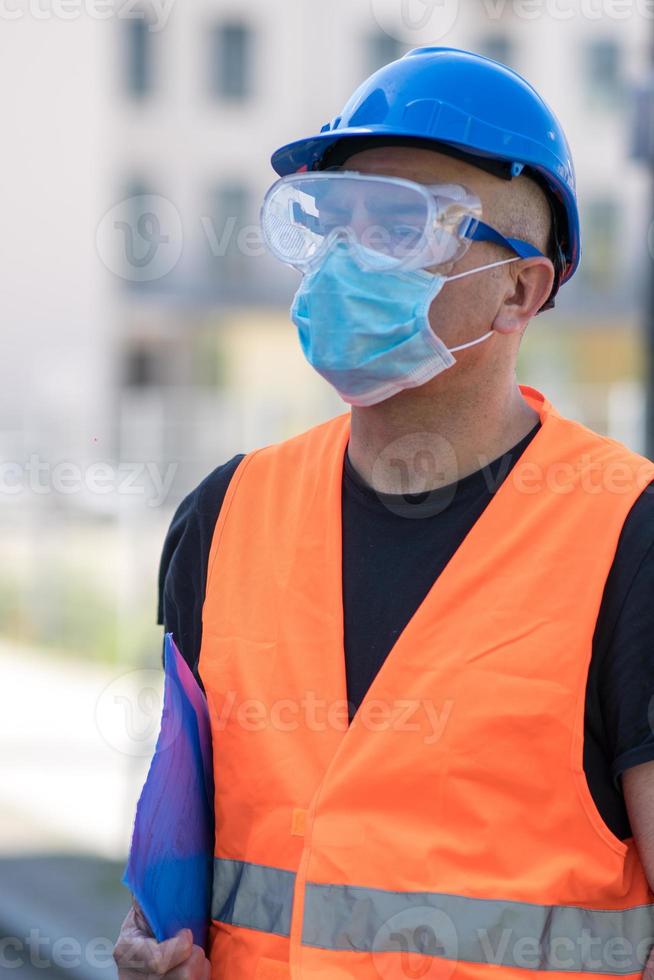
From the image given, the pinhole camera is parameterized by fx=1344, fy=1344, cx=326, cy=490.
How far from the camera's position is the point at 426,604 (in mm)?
2215

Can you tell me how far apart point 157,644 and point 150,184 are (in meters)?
24.1

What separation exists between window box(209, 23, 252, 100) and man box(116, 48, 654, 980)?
3118 centimetres

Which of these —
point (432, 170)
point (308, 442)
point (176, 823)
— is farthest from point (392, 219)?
point (176, 823)

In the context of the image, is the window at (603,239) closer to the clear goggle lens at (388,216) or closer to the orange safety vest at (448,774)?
the clear goggle lens at (388,216)

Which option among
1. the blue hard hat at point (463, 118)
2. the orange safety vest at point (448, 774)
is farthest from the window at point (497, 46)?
the orange safety vest at point (448, 774)

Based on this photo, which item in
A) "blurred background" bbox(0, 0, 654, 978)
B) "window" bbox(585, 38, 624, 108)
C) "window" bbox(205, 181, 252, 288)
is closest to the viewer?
"blurred background" bbox(0, 0, 654, 978)

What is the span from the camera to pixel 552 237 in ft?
8.33

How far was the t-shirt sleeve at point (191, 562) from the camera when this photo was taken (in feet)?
8.29

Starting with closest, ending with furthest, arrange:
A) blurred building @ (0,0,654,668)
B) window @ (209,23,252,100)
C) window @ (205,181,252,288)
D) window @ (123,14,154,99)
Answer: blurred building @ (0,0,654,668) → window @ (123,14,154,99) → window @ (205,181,252,288) → window @ (209,23,252,100)

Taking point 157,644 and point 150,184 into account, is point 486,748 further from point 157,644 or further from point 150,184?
point 150,184

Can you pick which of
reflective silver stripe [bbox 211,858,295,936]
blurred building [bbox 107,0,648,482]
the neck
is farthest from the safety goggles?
blurred building [bbox 107,0,648,482]

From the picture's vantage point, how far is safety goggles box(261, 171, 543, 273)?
2.33 meters

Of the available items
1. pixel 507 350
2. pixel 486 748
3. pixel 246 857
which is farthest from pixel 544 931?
pixel 507 350

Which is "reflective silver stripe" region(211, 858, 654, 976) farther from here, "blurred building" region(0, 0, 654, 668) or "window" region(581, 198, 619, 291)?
"window" region(581, 198, 619, 291)
